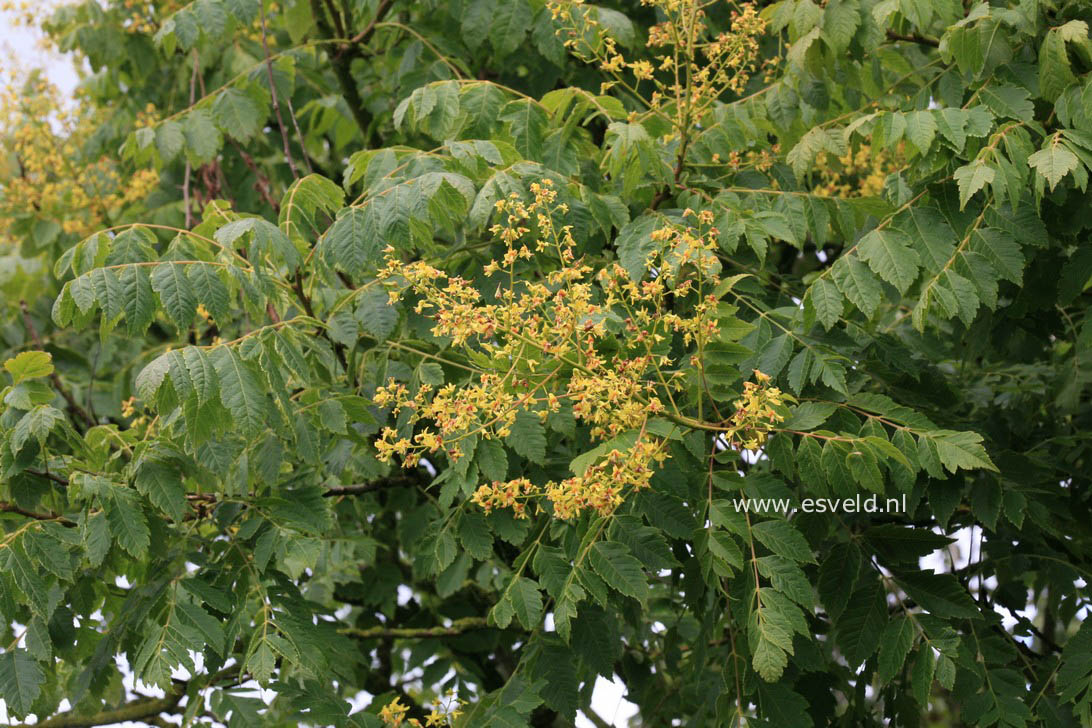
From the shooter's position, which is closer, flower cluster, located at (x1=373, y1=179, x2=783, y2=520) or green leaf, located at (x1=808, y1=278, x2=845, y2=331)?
flower cluster, located at (x1=373, y1=179, x2=783, y2=520)

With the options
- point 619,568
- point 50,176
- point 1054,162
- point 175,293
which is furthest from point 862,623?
point 50,176

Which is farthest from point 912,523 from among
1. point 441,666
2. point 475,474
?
point 441,666

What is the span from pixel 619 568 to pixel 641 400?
36 cm

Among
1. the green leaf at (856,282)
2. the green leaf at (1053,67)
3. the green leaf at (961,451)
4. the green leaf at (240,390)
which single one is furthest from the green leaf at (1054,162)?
the green leaf at (240,390)

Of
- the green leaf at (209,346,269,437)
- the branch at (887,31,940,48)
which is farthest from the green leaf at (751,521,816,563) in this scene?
the branch at (887,31,940,48)

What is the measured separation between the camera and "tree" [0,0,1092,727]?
2.48 metres

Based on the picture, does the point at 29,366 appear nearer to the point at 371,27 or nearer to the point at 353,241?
the point at 353,241

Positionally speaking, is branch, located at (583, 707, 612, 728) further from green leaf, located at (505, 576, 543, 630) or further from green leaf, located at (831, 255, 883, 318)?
green leaf, located at (831, 255, 883, 318)

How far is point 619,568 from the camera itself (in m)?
2.47

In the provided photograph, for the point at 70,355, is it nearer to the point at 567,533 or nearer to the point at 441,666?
the point at 441,666

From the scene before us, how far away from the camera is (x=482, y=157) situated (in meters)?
Result: 2.98

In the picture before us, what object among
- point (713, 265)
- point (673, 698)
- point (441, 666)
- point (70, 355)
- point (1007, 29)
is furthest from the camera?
point (70, 355)

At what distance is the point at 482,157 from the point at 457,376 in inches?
21.8

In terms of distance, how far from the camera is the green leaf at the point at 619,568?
2.44m
